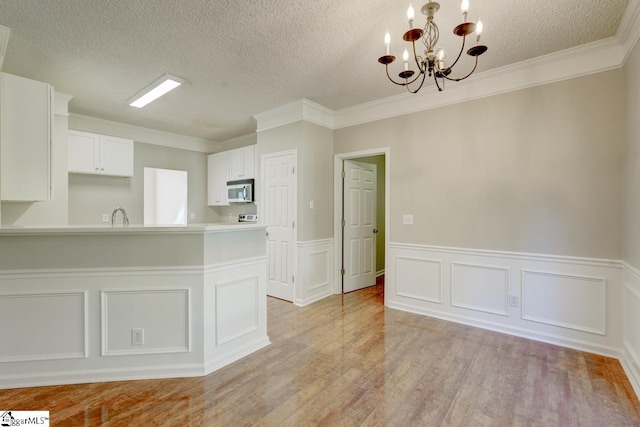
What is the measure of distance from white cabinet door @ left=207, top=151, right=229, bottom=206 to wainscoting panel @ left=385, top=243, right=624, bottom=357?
341 centimetres

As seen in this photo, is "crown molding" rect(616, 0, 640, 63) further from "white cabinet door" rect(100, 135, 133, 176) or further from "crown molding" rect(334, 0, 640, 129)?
"white cabinet door" rect(100, 135, 133, 176)

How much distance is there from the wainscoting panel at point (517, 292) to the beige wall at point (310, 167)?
43.0 inches

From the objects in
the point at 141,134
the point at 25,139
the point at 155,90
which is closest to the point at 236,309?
the point at 25,139

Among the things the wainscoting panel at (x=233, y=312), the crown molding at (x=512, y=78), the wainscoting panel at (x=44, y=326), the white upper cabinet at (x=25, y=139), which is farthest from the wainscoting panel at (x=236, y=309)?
the crown molding at (x=512, y=78)

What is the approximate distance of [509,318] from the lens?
304 centimetres

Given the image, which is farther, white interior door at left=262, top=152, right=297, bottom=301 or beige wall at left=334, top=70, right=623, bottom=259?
white interior door at left=262, top=152, right=297, bottom=301

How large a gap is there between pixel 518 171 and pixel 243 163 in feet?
13.3

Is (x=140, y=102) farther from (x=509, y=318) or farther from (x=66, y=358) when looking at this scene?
(x=509, y=318)

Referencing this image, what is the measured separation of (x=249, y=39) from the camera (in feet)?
8.19

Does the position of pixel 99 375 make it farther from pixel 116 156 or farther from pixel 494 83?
pixel 494 83

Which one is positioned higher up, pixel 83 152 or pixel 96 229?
pixel 83 152

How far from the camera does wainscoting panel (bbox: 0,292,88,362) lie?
81.2 inches

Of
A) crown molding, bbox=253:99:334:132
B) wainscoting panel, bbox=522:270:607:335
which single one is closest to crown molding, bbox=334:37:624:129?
crown molding, bbox=253:99:334:132

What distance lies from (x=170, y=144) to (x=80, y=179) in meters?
1.51
